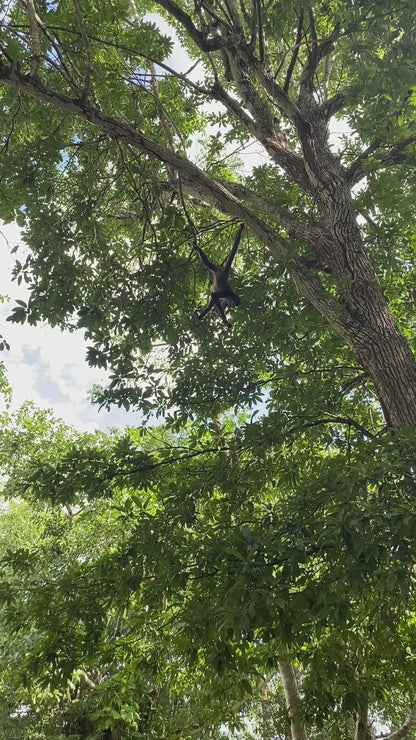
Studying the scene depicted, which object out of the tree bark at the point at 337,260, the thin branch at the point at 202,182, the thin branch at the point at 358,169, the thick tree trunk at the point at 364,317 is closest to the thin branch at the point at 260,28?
the tree bark at the point at 337,260

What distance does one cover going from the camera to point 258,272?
17.5 feet

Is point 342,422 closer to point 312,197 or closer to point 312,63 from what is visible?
point 312,197

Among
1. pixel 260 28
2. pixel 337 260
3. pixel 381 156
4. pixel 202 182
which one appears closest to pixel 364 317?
pixel 337 260

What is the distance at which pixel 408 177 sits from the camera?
429 cm

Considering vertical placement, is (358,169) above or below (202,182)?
above

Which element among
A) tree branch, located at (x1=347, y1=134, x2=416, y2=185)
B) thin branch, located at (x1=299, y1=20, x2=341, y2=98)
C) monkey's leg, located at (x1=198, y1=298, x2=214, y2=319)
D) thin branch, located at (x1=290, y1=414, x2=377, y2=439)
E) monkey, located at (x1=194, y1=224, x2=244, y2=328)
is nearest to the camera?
thin branch, located at (x1=290, y1=414, x2=377, y2=439)

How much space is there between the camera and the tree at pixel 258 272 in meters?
2.97

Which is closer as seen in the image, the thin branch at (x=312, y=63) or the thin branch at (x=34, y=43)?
the thin branch at (x=34, y=43)

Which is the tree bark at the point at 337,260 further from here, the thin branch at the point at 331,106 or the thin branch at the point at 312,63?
the thin branch at the point at 312,63

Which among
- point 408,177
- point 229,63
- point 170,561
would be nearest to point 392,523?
point 170,561

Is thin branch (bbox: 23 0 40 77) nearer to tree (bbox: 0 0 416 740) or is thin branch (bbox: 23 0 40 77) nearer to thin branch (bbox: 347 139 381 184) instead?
tree (bbox: 0 0 416 740)

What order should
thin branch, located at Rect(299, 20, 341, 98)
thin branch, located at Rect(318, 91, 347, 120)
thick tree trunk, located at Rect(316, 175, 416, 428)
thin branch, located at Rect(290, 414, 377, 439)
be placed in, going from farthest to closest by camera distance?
thin branch, located at Rect(299, 20, 341, 98)
thin branch, located at Rect(318, 91, 347, 120)
thin branch, located at Rect(290, 414, 377, 439)
thick tree trunk, located at Rect(316, 175, 416, 428)

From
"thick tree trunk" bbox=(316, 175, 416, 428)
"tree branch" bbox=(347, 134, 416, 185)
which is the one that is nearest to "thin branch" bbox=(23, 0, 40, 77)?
"thick tree trunk" bbox=(316, 175, 416, 428)

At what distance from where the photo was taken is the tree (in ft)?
9.74
